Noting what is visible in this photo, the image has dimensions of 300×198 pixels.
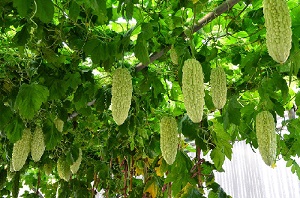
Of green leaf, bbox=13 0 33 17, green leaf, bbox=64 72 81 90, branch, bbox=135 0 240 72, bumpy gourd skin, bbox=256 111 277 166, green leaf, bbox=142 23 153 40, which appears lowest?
bumpy gourd skin, bbox=256 111 277 166

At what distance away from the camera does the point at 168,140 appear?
2.53 metres

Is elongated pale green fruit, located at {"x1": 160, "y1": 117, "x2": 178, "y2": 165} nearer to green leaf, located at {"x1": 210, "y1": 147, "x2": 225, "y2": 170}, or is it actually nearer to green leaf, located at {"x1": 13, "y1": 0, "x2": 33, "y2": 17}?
green leaf, located at {"x1": 210, "y1": 147, "x2": 225, "y2": 170}

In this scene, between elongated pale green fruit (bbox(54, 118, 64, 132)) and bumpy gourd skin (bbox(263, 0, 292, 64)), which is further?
elongated pale green fruit (bbox(54, 118, 64, 132))

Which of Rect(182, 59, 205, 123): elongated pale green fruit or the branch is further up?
the branch

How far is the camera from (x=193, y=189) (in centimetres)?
276

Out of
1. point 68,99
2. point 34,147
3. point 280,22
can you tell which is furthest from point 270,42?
point 68,99

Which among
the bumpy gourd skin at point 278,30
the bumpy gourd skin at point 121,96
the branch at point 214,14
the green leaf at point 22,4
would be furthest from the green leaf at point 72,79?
the bumpy gourd skin at point 278,30

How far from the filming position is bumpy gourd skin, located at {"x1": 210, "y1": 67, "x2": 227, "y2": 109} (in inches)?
82.8

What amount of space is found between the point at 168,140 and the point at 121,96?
0.50m

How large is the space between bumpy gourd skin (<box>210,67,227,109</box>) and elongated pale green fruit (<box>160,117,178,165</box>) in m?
0.49

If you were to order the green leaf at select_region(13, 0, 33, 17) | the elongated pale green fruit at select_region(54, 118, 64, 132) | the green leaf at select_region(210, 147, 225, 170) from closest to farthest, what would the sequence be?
the green leaf at select_region(13, 0, 33, 17), the green leaf at select_region(210, 147, 225, 170), the elongated pale green fruit at select_region(54, 118, 64, 132)

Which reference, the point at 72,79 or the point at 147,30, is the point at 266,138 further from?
the point at 72,79

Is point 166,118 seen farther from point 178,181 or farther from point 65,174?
point 65,174

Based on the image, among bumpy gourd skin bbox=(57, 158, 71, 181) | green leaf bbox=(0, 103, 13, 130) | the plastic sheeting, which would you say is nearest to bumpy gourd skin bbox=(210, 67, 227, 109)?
green leaf bbox=(0, 103, 13, 130)
